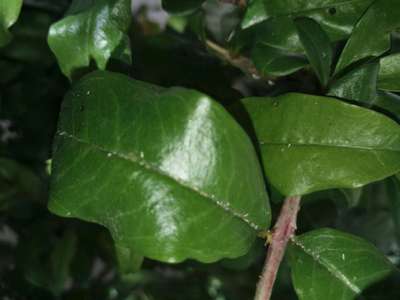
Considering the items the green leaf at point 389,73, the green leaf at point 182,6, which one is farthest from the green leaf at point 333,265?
the green leaf at point 182,6

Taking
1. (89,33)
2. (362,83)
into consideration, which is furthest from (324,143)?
(89,33)

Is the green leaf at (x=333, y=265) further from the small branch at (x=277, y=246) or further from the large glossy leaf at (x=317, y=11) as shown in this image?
the large glossy leaf at (x=317, y=11)

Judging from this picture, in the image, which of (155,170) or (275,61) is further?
(275,61)

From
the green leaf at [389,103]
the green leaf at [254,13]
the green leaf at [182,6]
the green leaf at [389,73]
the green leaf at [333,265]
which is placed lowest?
the green leaf at [333,265]

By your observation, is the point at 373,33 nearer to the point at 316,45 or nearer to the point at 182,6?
the point at 316,45

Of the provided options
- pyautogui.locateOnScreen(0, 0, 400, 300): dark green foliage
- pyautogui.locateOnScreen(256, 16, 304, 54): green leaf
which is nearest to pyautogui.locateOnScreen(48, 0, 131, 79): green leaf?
pyautogui.locateOnScreen(0, 0, 400, 300): dark green foliage

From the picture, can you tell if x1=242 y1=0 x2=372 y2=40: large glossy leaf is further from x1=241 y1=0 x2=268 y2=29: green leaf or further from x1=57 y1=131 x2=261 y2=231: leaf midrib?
x1=57 y1=131 x2=261 y2=231: leaf midrib
